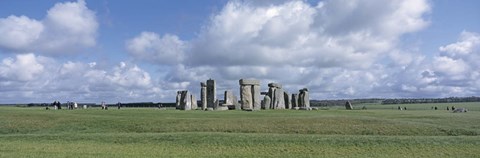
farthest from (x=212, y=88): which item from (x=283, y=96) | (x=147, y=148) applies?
(x=147, y=148)

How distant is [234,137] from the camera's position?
24.8 meters

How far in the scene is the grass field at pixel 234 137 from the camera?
2167cm

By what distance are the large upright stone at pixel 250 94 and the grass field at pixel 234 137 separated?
19.8 m

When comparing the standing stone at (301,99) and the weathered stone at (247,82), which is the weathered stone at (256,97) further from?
the standing stone at (301,99)

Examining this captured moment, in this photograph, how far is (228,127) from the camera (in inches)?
1140

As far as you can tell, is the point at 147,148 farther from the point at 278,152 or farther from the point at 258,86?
the point at 258,86

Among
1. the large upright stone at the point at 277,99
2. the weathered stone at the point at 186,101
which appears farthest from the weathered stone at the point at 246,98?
the weathered stone at the point at 186,101

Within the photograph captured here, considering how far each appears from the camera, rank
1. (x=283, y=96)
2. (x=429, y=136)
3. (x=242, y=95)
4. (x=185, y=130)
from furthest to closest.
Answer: (x=283, y=96)
(x=242, y=95)
(x=185, y=130)
(x=429, y=136)

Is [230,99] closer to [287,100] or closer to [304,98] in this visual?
[287,100]

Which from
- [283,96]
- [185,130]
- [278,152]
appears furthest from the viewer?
[283,96]

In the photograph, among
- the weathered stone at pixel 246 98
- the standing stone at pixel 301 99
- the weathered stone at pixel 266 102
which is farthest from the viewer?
the standing stone at pixel 301 99

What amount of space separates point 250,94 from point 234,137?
89.0 ft

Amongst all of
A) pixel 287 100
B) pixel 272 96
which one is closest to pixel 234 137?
pixel 272 96

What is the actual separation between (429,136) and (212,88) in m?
30.2
